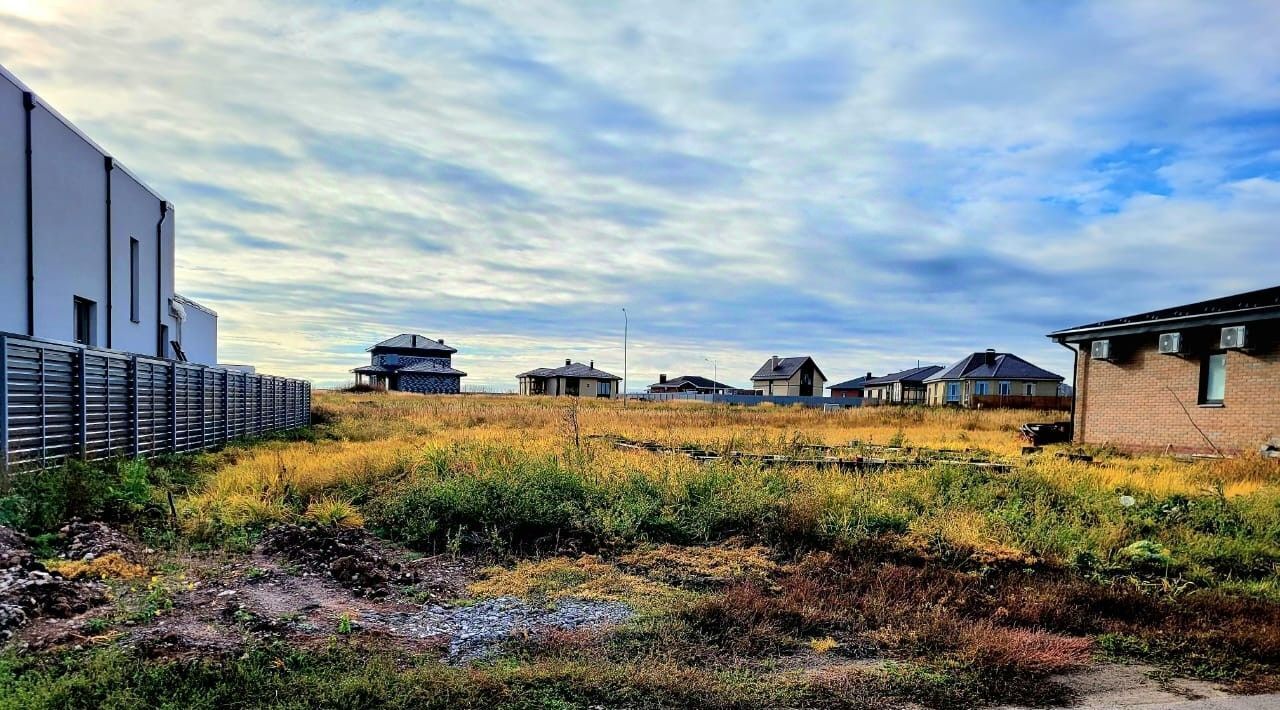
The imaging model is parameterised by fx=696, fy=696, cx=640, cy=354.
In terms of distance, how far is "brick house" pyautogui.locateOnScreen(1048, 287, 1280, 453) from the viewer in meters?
14.2

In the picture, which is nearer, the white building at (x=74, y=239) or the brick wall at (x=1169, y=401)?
the white building at (x=74, y=239)

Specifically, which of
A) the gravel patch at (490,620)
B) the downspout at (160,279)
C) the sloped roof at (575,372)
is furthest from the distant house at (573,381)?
the gravel patch at (490,620)

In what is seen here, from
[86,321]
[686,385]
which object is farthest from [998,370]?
[86,321]

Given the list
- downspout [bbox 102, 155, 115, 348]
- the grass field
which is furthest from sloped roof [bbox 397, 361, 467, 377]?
the grass field

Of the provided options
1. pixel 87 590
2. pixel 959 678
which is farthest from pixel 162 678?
pixel 959 678

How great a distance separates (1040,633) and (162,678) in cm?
554

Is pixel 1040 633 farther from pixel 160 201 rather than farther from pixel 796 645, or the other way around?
pixel 160 201

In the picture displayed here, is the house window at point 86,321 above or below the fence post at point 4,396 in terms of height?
above

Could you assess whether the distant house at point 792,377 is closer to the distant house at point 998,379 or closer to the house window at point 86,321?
the distant house at point 998,379

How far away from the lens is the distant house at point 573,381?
232ft

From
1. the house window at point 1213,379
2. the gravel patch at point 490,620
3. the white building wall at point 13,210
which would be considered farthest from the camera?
the house window at point 1213,379

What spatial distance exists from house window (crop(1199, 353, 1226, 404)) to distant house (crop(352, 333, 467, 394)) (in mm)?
59521

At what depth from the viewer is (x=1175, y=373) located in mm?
16188

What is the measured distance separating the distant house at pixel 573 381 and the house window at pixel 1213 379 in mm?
56928
